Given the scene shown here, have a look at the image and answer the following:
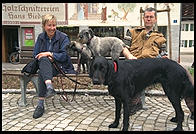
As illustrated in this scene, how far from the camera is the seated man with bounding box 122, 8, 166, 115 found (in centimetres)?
436

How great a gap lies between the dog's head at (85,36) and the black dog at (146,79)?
2986 millimetres

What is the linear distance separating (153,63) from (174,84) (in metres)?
0.43

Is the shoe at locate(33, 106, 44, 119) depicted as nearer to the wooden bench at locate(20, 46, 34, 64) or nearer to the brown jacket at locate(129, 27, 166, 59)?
the brown jacket at locate(129, 27, 166, 59)

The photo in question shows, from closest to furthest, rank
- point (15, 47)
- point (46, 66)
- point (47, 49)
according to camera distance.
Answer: point (46, 66) < point (47, 49) < point (15, 47)

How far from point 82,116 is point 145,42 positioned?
5.78 ft

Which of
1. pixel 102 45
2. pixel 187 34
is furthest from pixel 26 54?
pixel 187 34

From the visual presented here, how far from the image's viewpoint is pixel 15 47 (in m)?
15.7

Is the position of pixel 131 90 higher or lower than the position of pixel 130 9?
lower

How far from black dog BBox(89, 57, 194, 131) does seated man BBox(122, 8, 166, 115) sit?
24.2 inches

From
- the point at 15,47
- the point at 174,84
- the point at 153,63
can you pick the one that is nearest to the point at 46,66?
the point at 153,63

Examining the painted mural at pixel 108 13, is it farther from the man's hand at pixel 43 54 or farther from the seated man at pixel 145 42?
the man's hand at pixel 43 54

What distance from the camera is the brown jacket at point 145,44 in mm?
4359

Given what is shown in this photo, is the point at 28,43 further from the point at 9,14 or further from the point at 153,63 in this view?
the point at 153,63

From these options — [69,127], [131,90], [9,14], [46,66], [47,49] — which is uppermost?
[9,14]
